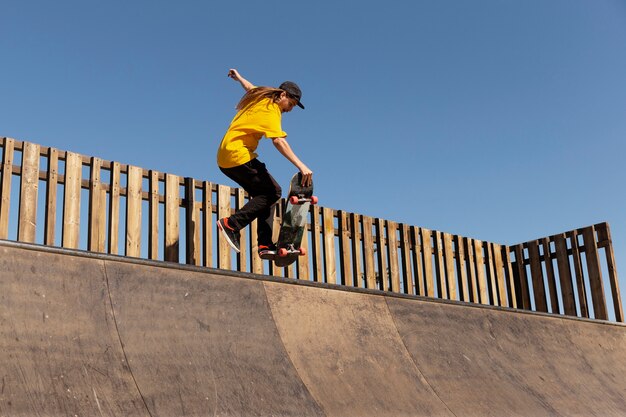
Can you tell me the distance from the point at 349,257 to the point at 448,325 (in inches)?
79.1

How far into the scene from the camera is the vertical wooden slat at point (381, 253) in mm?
8375

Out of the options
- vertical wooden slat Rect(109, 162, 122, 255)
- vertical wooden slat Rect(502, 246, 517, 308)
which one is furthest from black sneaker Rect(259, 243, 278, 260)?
vertical wooden slat Rect(502, 246, 517, 308)

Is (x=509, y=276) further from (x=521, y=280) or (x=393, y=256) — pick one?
(x=393, y=256)

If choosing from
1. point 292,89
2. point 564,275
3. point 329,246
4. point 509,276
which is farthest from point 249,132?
point 564,275

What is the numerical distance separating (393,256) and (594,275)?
3153 mm

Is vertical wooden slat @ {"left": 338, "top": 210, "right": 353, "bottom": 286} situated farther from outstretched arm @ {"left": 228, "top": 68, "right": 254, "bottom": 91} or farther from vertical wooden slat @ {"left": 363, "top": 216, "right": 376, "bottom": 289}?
outstretched arm @ {"left": 228, "top": 68, "right": 254, "bottom": 91}

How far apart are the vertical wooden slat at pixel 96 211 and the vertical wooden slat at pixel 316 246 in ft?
8.28

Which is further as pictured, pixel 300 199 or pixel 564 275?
pixel 564 275

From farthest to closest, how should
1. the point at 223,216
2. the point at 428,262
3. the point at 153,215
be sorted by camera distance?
the point at 428,262, the point at 223,216, the point at 153,215

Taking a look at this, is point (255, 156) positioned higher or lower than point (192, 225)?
higher

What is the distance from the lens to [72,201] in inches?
237

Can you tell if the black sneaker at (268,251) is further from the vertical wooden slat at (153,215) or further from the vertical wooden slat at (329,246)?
the vertical wooden slat at (329,246)

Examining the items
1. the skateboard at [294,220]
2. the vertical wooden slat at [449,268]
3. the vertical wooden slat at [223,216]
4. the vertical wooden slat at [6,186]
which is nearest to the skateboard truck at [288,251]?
the skateboard at [294,220]

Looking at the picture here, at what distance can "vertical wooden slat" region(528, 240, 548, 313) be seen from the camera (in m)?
10.1
